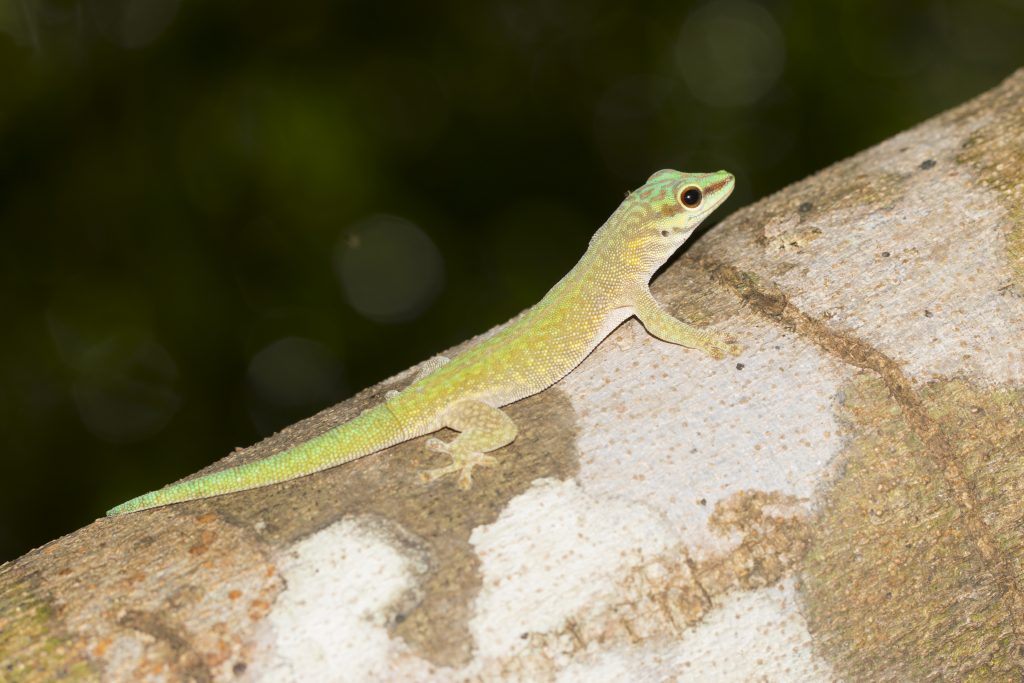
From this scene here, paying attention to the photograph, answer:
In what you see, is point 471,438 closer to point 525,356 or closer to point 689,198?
point 525,356

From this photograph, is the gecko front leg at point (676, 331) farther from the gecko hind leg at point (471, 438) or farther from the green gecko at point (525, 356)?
the gecko hind leg at point (471, 438)

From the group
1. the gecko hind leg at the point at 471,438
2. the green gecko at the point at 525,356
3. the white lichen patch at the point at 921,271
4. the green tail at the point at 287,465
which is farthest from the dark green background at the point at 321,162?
the white lichen patch at the point at 921,271

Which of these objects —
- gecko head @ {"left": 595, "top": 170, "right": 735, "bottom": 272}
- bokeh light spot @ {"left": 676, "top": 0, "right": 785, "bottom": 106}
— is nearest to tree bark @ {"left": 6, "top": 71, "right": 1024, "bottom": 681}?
gecko head @ {"left": 595, "top": 170, "right": 735, "bottom": 272}

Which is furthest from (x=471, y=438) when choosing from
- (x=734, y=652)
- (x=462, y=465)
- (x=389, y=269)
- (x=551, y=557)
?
(x=389, y=269)

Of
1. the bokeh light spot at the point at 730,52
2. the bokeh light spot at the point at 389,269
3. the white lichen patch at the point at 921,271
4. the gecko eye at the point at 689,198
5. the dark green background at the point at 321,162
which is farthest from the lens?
the bokeh light spot at the point at 730,52

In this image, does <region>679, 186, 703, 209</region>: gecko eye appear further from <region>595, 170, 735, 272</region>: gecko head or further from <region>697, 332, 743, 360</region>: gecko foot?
<region>697, 332, 743, 360</region>: gecko foot

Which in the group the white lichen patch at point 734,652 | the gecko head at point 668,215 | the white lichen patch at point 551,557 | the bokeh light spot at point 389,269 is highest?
the bokeh light spot at point 389,269

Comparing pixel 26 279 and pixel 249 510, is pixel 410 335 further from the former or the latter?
pixel 249 510
